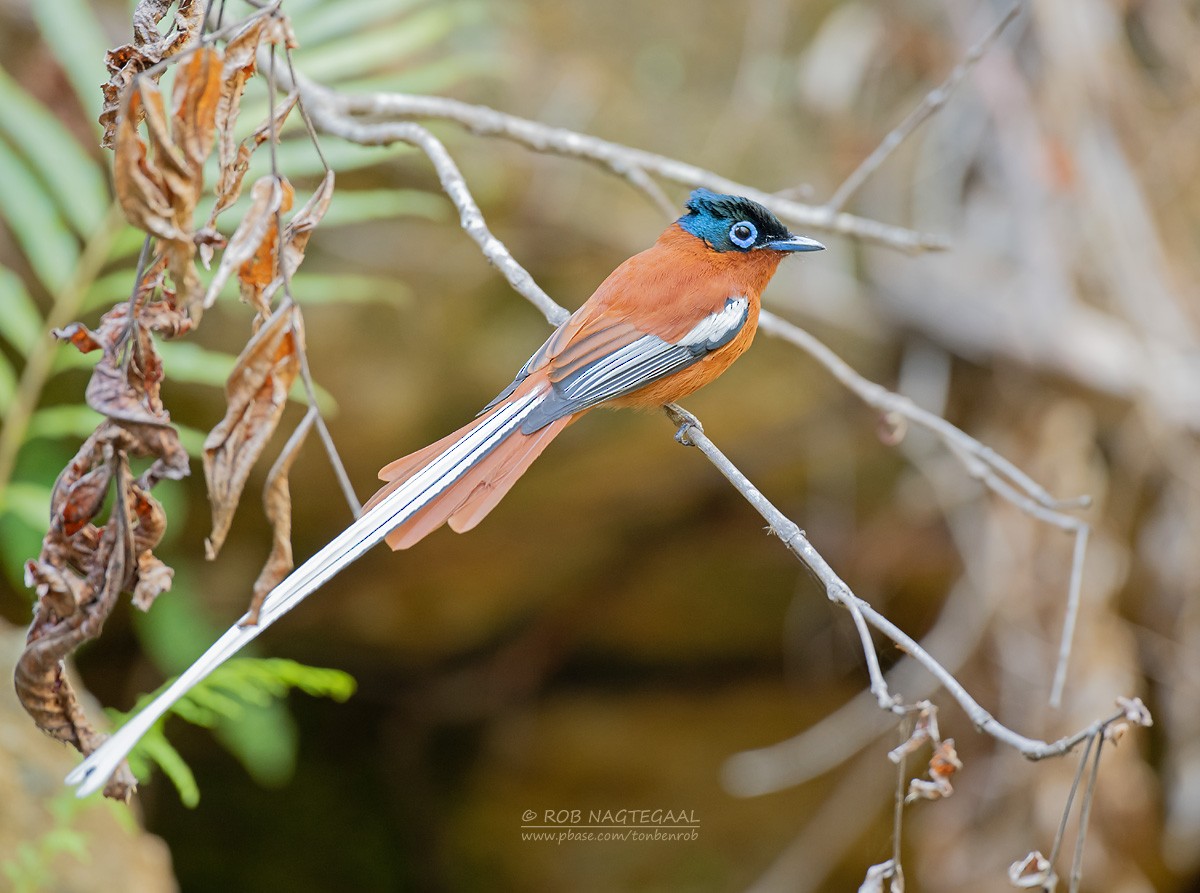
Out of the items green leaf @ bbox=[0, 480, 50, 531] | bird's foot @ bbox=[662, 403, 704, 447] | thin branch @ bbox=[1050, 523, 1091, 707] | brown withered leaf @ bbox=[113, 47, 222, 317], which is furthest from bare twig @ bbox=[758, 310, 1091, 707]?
green leaf @ bbox=[0, 480, 50, 531]

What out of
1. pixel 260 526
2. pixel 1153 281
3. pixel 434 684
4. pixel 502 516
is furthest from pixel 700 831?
pixel 1153 281

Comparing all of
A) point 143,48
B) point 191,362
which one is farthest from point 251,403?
point 191,362

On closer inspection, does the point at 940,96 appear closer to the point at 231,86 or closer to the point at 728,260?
the point at 728,260

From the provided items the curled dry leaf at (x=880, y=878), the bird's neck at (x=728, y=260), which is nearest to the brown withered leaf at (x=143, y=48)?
the curled dry leaf at (x=880, y=878)

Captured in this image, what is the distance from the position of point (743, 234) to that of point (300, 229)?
5.53ft

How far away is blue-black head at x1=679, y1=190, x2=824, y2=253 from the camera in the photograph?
10.0 feet

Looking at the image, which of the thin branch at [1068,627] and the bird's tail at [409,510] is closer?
the bird's tail at [409,510]

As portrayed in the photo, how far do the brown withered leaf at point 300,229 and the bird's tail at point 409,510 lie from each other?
1.16ft

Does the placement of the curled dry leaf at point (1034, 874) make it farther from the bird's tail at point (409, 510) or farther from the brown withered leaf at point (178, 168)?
the brown withered leaf at point (178, 168)

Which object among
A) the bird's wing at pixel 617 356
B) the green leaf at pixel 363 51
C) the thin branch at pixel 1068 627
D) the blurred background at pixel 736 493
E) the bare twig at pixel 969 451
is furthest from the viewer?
the blurred background at pixel 736 493

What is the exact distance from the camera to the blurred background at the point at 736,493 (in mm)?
4555

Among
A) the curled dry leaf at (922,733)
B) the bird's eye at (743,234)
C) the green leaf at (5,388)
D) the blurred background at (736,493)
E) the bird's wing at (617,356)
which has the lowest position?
the blurred background at (736,493)

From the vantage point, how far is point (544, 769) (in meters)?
5.55

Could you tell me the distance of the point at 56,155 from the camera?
3.27 m
